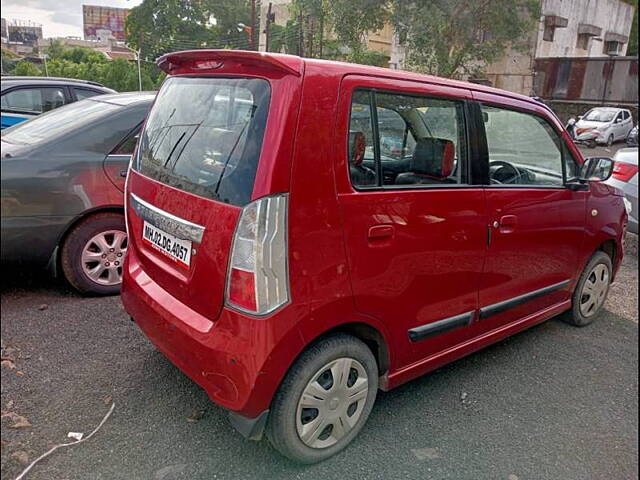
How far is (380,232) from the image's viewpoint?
2.05m

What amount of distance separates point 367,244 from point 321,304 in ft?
1.07

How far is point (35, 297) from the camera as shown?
4.33ft

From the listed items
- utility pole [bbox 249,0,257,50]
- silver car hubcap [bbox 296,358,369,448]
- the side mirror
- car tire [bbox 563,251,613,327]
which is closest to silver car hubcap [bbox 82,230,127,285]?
silver car hubcap [bbox 296,358,369,448]

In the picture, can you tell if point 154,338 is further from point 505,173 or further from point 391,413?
point 505,173

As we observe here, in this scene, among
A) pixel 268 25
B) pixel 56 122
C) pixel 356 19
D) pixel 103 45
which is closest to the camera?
pixel 56 122

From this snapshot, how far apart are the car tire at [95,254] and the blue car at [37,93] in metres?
0.45

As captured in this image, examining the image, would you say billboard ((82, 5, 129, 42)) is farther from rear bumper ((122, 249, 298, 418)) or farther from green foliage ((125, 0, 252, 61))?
rear bumper ((122, 249, 298, 418))

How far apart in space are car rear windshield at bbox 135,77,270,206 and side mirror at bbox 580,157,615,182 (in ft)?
7.80

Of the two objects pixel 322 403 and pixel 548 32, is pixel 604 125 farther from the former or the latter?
pixel 322 403

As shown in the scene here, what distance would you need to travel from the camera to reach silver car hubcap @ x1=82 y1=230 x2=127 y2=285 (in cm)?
227

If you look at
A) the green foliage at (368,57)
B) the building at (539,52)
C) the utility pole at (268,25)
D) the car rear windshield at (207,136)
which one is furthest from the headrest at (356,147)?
the building at (539,52)

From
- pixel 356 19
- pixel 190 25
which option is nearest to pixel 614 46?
pixel 356 19

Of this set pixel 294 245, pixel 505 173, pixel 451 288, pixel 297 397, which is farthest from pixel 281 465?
pixel 505 173

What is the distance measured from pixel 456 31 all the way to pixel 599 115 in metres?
8.14
